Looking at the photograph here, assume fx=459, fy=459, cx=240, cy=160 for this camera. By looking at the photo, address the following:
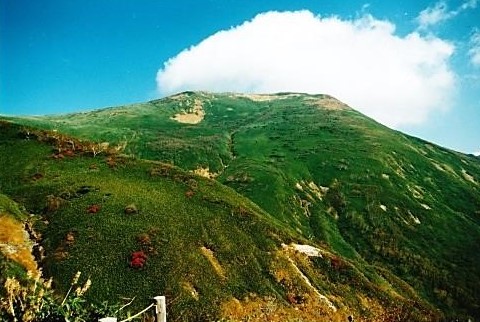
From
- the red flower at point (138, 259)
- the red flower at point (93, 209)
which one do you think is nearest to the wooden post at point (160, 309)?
the red flower at point (138, 259)

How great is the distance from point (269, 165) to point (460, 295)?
3210 inches

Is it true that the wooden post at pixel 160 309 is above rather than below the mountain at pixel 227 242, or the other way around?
above

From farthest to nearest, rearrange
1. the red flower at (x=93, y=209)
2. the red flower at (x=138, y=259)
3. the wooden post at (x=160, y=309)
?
1. the red flower at (x=93, y=209)
2. the red flower at (x=138, y=259)
3. the wooden post at (x=160, y=309)

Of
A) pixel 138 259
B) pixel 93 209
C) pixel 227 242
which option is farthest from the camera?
pixel 227 242

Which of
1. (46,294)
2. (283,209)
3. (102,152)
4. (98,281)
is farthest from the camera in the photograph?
(283,209)

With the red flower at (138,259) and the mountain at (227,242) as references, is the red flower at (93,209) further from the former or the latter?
the red flower at (138,259)

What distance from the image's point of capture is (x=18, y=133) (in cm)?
11200

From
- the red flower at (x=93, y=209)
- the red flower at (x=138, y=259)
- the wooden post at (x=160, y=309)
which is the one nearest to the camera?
the wooden post at (x=160, y=309)

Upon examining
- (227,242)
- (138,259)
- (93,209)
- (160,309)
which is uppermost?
(160,309)

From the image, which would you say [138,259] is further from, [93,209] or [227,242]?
[227,242]

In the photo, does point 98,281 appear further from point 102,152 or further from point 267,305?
point 102,152

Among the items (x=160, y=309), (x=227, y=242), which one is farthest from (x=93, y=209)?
(x=160, y=309)

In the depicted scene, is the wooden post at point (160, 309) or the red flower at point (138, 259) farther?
the red flower at point (138, 259)

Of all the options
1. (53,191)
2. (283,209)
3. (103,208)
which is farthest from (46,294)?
(283,209)
